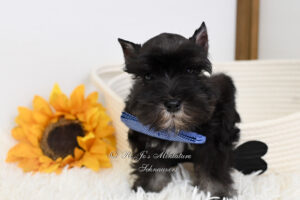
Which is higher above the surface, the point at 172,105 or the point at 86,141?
the point at 172,105

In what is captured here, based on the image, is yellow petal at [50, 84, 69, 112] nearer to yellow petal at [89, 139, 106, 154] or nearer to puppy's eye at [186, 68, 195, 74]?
yellow petal at [89, 139, 106, 154]

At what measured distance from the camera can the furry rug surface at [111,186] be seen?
5.79 feet

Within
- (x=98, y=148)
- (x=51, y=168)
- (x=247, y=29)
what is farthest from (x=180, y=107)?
(x=247, y=29)

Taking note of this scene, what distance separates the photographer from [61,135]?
227 cm

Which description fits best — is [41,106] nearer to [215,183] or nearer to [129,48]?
[129,48]

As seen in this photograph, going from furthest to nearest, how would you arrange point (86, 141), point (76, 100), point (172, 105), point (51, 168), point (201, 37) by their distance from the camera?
1. point (76, 100)
2. point (86, 141)
3. point (51, 168)
4. point (201, 37)
5. point (172, 105)

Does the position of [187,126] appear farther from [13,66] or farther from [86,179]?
[13,66]

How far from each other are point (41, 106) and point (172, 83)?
1.26m

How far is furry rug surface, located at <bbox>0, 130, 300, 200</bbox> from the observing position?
1766 millimetres

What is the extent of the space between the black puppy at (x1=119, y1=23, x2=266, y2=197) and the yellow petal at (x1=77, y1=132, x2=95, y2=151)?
0.46 meters

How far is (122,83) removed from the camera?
264cm

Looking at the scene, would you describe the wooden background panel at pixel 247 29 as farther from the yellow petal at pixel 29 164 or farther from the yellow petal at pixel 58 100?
the yellow petal at pixel 29 164

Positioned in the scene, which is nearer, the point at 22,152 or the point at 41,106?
the point at 22,152

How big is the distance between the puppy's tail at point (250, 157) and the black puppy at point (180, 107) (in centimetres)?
13
